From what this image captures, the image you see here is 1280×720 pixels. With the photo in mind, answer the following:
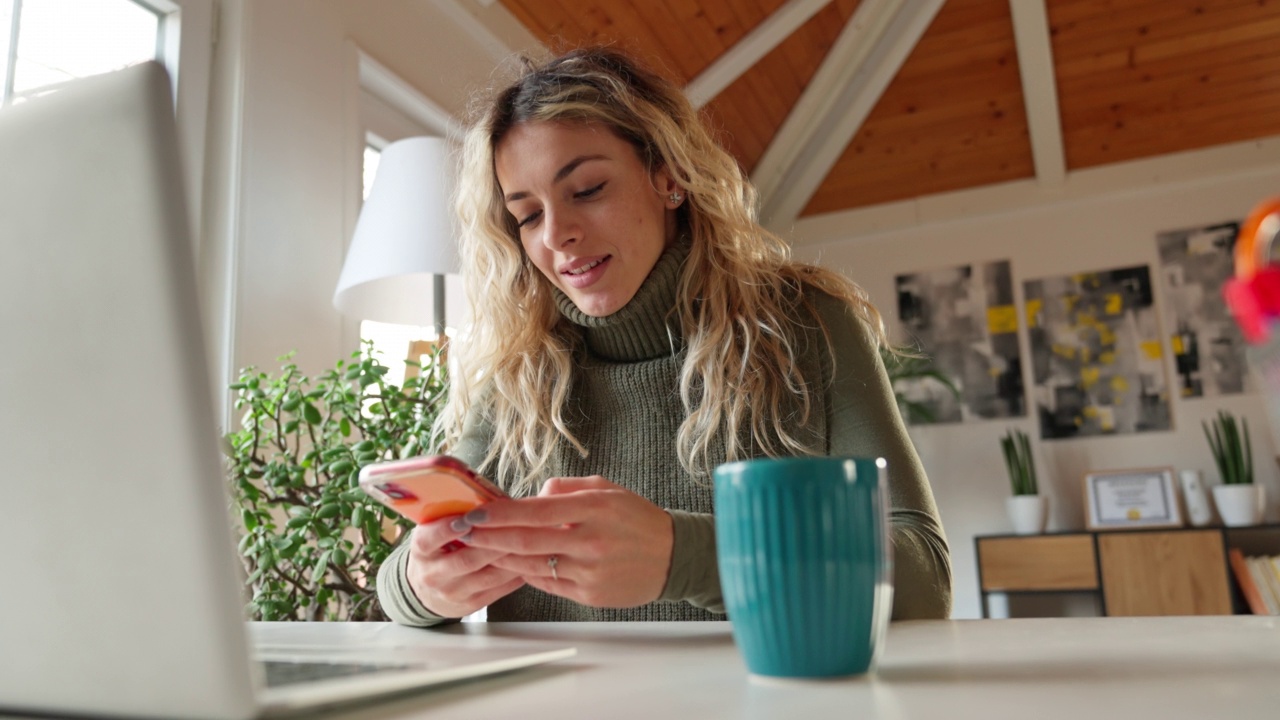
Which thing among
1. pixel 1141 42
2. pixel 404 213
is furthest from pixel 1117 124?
pixel 404 213

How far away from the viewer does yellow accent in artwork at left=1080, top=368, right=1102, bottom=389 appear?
4391mm

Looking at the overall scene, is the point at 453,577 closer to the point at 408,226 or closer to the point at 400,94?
the point at 408,226

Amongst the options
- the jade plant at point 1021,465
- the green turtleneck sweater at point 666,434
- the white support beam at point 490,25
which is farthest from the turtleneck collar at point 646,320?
the jade plant at point 1021,465

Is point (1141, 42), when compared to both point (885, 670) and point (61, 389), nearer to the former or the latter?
point (885, 670)

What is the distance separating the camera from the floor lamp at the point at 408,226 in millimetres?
1907

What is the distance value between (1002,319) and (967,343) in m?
0.19

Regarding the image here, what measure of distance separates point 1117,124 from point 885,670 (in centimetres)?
450

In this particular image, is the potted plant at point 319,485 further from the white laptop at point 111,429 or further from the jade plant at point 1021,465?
the jade plant at point 1021,465

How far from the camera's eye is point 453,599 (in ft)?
2.85

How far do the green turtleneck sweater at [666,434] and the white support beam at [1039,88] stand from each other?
3.26 m

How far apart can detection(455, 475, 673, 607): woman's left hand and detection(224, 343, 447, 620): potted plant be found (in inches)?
30.5

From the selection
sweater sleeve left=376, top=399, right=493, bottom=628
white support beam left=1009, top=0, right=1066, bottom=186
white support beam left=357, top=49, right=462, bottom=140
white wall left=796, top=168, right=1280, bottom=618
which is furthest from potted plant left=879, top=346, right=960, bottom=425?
sweater sleeve left=376, top=399, right=493, bottom=628

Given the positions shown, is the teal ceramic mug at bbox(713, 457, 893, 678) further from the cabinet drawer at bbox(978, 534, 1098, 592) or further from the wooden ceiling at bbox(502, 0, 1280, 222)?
the cabinet drawer at bbox(978, 534, 1098, 592)

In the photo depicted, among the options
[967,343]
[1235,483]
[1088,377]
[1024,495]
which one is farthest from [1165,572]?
A: [967,343]
